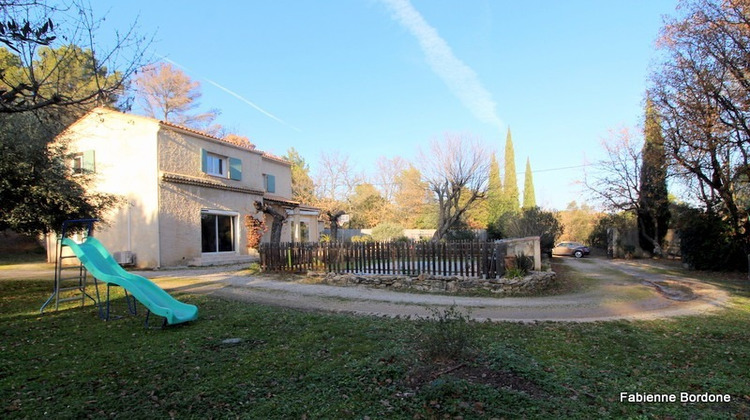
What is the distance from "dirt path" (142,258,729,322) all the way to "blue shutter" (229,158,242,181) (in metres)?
8.29

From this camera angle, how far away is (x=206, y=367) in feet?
14.8

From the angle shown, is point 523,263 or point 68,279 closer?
point 523,263

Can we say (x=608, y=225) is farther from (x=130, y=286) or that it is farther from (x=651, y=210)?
(x=130, y=286)

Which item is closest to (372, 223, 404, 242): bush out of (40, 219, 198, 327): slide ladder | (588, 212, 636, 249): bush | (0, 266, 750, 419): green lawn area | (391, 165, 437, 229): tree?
(391, 165, 437, 229): tree

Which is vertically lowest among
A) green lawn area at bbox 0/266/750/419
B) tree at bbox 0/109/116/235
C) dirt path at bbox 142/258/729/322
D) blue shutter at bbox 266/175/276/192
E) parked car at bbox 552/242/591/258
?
parked car at bbox 552/242/591/258

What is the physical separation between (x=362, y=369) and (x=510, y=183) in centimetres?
4113

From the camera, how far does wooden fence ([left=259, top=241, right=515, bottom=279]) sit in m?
11.1

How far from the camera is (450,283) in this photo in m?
10.9

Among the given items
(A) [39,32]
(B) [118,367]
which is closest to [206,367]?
(B) [118,367]

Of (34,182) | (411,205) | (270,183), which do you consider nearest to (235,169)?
A: (270,183)

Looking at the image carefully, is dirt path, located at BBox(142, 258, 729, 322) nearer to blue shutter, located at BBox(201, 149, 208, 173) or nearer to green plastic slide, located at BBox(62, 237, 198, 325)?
green plastic slide, located at BBox(62, 237, 198, 325)

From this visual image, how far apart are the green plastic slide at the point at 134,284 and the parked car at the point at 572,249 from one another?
3016cm

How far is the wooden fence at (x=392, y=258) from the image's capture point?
11102 millimetres

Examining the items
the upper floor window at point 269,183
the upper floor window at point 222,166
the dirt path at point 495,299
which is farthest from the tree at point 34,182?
the upper floor window at point 269,183
